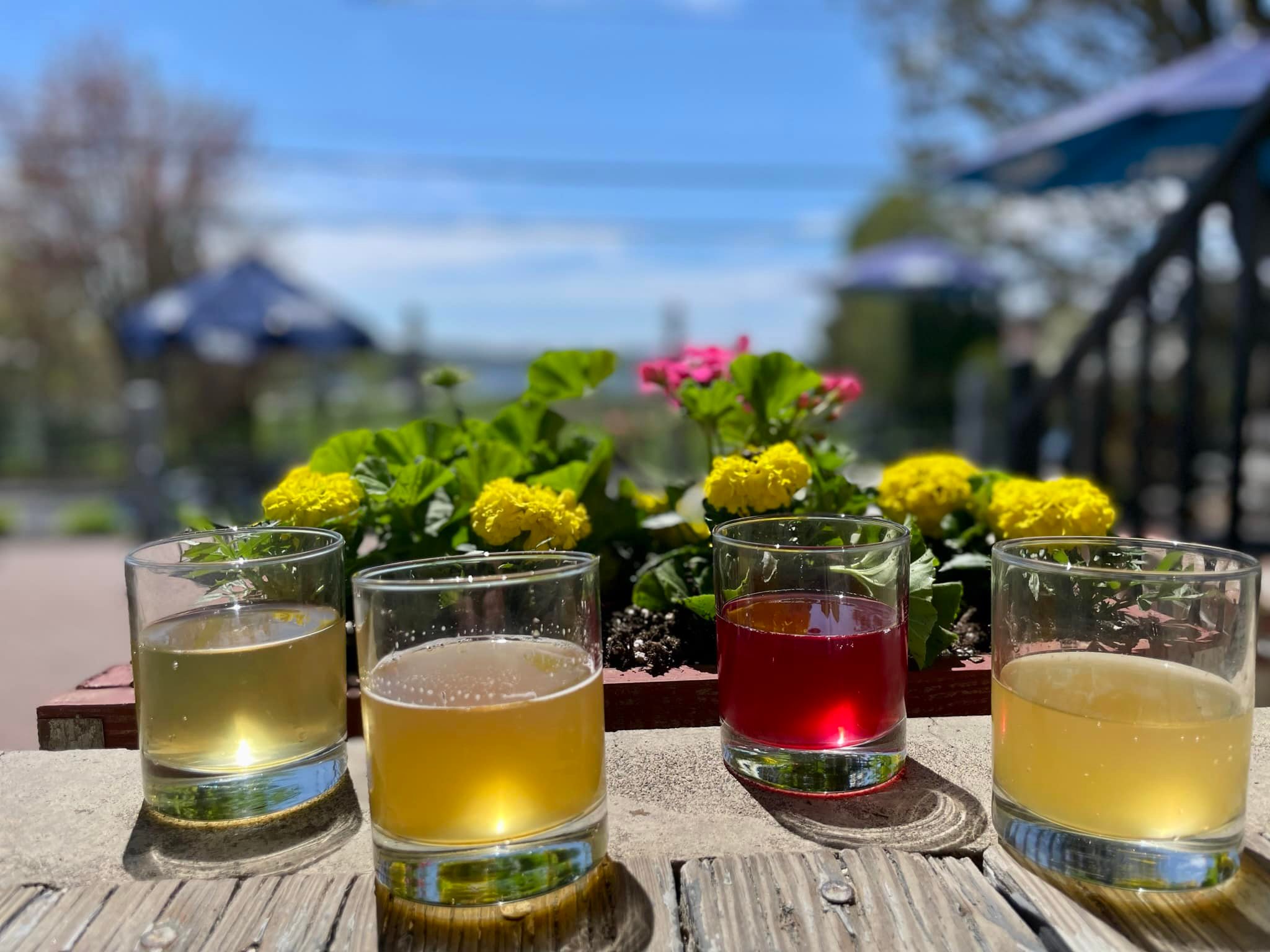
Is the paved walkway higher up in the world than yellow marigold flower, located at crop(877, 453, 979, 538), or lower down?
lower down

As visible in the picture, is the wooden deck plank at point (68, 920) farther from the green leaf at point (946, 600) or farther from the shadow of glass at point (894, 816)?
the green leaf at point (946, 600)

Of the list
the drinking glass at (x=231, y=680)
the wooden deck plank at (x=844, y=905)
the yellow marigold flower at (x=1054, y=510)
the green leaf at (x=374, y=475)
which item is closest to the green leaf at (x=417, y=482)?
the green leaf at (x=374, y=475)

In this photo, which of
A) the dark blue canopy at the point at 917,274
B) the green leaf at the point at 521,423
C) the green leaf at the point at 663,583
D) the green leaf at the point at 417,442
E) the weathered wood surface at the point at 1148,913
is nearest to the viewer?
the weathered wood surface at the point at 1148,913

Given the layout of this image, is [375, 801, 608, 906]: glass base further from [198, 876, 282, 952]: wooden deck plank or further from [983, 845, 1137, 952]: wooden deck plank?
[983, 845, 1137, 952]: wooden deck plank

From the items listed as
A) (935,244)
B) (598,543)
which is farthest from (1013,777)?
(935,244)

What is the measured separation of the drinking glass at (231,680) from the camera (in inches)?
36.1

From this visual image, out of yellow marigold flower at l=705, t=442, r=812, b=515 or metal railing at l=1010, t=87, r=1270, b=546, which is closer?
yellow marigold flower at l=705, t=442, r=812, b=515

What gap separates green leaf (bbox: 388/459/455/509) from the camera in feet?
4.48

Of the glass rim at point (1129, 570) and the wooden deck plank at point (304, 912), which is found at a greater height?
the glass rim at point (1129, 570)

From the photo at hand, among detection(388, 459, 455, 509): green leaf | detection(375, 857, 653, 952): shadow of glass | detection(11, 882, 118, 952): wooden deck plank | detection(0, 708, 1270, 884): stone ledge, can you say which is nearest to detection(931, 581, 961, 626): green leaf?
detection(0, 708, 1270, 884): stone ledge

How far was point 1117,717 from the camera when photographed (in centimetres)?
77

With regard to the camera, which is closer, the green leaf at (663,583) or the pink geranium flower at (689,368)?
the green leaf at (663,583)

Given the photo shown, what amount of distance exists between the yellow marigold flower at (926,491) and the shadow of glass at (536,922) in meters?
0.85

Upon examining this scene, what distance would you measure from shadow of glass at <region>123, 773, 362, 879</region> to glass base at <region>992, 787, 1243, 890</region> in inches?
26.6
